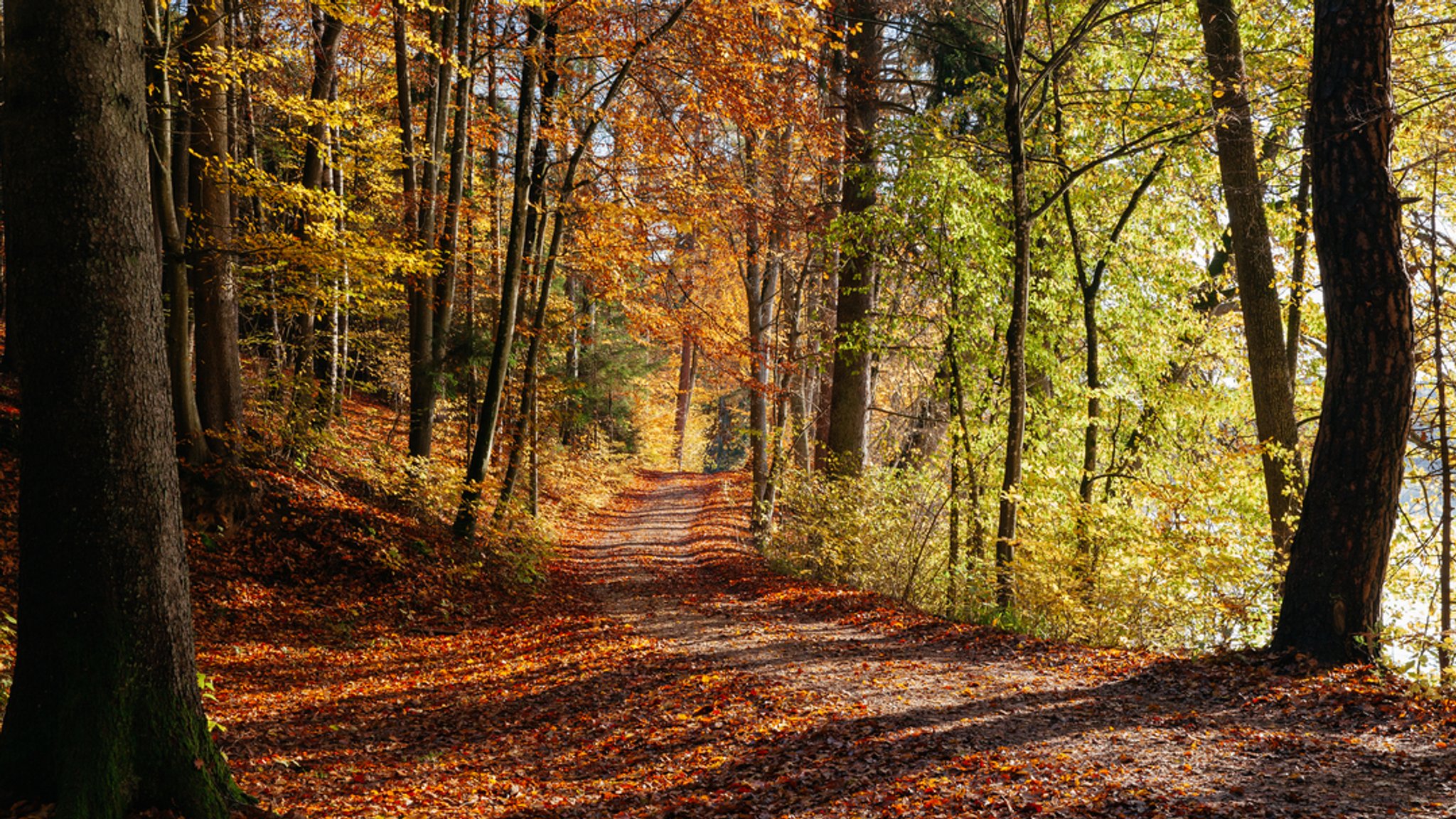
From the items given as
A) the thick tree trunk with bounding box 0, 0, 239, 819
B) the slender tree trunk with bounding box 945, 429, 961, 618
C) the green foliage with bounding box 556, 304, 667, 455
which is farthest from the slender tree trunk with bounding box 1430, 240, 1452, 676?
the green foliage with bounding box 556, 304, 667, 455

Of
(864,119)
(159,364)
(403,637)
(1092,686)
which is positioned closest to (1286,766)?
(1092,686)

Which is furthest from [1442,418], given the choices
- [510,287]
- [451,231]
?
[451,231]

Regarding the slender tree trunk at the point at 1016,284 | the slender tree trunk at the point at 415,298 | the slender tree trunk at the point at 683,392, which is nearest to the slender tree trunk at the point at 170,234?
the slender tree trunk at the point at 415,298

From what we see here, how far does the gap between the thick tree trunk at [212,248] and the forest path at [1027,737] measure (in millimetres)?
6872

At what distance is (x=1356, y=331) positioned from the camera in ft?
19.7

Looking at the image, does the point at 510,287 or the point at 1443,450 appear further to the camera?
the point at 510,287

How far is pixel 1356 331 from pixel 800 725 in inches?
191

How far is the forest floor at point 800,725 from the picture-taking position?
4.61m

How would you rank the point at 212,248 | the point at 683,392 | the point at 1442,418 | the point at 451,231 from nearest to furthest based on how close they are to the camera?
the point at 1442,418, the point at 212,248, the point at 451,231, the point at 683,392

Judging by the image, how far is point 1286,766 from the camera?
4.65 meters

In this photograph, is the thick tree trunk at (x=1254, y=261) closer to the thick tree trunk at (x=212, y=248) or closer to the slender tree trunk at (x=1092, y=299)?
the slender tree trunk at (x=1092, y=299)

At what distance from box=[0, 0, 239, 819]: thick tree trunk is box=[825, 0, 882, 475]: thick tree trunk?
33.8 feet

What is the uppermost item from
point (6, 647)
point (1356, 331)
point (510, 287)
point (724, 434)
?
point (510, 287)

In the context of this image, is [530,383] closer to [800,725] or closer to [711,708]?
[711,708]
